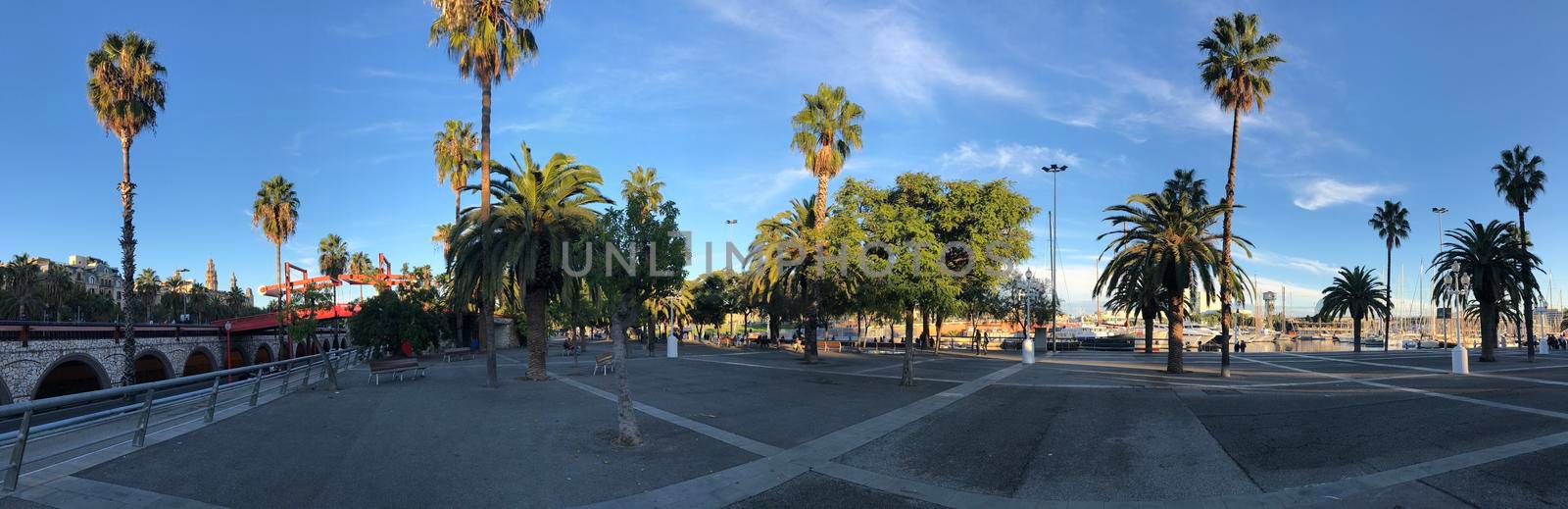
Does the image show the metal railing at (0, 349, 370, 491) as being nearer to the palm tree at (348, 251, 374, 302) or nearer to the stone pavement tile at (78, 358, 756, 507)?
the stone pavement tile at (78, 358, 756, 507)

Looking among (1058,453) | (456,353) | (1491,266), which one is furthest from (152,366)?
(1491,266)

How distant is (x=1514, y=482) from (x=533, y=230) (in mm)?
21471

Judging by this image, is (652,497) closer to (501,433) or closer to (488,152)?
(501,433)

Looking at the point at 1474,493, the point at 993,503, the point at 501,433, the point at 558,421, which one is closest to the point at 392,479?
the point at 501,433

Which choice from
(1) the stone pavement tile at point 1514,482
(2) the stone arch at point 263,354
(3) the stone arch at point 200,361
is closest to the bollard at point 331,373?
(1) the stone pavement tile at point 1514,482

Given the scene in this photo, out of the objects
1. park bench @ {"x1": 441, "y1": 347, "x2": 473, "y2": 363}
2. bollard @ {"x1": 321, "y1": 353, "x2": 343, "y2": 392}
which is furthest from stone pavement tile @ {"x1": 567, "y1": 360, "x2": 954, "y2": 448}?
park bench @ {"x1": 441, "y1": 347, "x2": 473, "y2": 363}

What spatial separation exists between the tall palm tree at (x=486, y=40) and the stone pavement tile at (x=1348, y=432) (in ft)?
60.0

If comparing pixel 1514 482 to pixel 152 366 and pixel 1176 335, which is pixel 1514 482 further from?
pixel 152 366

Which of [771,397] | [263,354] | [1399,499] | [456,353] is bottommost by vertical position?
[263,354]

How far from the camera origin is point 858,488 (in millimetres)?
8219

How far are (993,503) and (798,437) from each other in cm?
427

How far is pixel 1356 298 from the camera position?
147 ft

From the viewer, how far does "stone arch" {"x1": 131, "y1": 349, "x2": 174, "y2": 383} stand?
32688 millimetres

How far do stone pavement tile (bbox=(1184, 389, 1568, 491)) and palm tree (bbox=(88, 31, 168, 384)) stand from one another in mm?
38763
